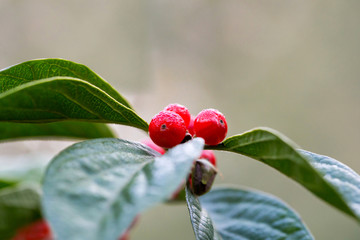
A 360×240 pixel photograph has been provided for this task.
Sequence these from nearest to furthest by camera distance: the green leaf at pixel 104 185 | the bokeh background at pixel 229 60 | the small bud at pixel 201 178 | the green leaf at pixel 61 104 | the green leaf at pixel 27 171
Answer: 1. the green leaf at pixel 104 185
2. the green leaf at pixel 61 104
3. the small bud at pixel 201 178
4. the green leaf at pixel 27 171
5. the bokeh background at pixel 229 60

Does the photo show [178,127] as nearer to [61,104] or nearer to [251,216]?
[61,104]

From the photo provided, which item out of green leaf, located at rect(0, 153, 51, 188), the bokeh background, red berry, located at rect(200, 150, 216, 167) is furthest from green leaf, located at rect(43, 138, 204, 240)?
the bokeh background

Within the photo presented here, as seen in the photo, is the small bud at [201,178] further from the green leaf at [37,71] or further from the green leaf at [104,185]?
the green leaf at [37,71]

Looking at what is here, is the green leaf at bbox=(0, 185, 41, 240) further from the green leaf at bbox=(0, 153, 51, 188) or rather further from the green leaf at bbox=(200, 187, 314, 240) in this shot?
the green leaf at bbox=(200, 187, 314, 240)

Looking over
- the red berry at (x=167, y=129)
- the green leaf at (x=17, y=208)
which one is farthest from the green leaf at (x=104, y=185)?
the green leaf at (x=17, y=208)

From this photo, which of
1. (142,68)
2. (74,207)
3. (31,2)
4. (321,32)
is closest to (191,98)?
(142,68)
